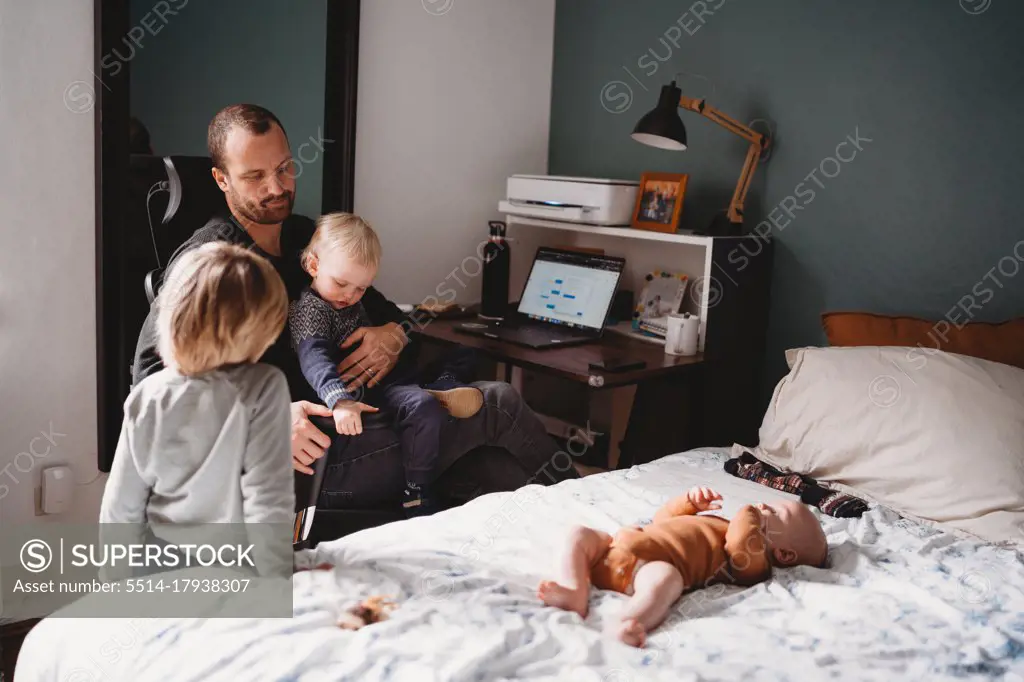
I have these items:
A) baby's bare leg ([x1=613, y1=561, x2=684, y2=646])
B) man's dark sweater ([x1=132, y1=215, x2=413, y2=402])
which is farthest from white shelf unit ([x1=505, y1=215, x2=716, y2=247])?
baby's bare leg ([x1=613, y1=561, x2=684, y2=646])

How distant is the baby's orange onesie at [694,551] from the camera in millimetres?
1673

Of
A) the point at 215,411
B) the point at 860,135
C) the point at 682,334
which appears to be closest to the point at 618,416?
the point at 682,334

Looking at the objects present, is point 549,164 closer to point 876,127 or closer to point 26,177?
point 876,127

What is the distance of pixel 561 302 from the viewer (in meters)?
3.18

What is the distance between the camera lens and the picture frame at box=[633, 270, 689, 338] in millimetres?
3070

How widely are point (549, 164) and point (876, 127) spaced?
4.48ft

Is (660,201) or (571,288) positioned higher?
(660,201)

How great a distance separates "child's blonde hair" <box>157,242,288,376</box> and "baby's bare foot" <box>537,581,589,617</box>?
0.64 m

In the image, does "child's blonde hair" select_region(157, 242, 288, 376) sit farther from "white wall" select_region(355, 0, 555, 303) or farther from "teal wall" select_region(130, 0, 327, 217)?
"white wall" select_region(355, 0, 555, 303)

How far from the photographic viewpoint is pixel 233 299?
1.35 meters

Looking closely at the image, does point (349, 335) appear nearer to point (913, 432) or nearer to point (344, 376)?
point (344, 376)

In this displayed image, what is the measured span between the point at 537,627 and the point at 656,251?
6.56 feet

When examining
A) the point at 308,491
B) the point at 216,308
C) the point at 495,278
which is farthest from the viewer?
the point at 495,278

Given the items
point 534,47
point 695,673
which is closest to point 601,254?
point 534,47
